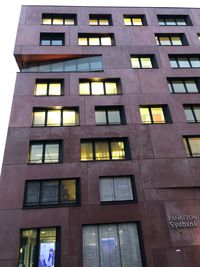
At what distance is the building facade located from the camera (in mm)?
16344

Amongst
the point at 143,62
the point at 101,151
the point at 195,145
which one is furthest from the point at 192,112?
the point at 101,151

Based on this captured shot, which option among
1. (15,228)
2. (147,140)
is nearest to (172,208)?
(147,140)

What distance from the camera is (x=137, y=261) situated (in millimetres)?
16234

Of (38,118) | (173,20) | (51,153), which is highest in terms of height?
(173,20)

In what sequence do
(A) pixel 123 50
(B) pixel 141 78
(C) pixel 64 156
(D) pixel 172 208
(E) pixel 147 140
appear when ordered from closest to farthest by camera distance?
1. (D) pixel 172 208
2. (C) pixel 64 156
3. (E) pixel 147 140
4. (B) pixel 141 78
5. (A) pixel 123 50

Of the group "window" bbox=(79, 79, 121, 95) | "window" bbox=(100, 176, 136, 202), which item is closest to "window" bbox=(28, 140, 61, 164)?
"window" bbox=(100, 176, 136, 202)

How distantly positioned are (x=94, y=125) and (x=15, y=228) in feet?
34.0

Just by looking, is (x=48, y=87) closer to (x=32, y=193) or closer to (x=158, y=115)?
(x=32, y=193)

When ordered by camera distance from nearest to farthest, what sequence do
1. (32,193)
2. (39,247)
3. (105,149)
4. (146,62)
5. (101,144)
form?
(39,247) → (32,193) → (105,149) → (101,144) → (146,62)

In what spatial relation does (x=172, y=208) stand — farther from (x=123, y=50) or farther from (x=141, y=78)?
(x=123, y=50)

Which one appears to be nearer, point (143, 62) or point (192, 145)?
point (192, 145)

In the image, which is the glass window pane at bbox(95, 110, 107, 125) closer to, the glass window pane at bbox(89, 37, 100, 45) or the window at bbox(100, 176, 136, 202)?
the window at bbox(100, 176, 136, 202)

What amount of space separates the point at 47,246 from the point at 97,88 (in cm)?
1515

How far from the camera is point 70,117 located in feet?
72.1
